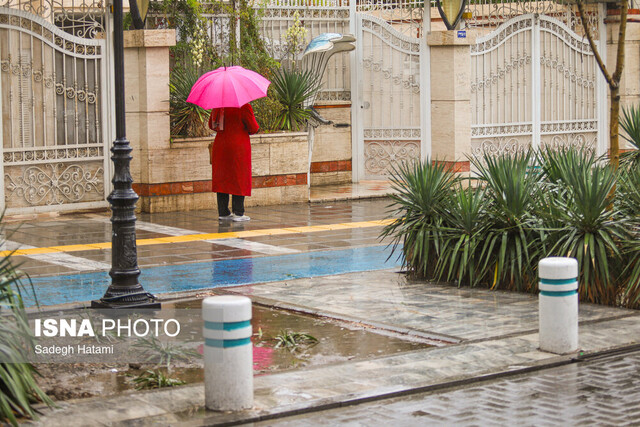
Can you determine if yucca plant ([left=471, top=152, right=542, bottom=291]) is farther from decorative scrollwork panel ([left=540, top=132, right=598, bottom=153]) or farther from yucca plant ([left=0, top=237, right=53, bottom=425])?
decorative scrollwork panel ([left=540, top=132, right=598, bottom=153])

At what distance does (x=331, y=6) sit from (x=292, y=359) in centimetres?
1327

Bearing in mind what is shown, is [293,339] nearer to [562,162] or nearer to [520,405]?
[520,405]

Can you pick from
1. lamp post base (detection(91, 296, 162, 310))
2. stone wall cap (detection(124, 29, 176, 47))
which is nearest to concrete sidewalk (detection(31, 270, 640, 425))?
lamp post base (detection(91, 296, 162, 310))

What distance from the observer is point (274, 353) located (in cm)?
796

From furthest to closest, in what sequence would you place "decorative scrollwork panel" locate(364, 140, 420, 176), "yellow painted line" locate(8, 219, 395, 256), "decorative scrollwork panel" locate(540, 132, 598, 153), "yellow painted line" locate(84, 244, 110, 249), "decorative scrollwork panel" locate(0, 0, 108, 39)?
"decorative scrollwork panel" locate(540, 132, 598, 153) → "decorative scrollwork panel" locate(364, 140, 420, 176) → "decorative scrollwork panel" locate(0, 0, 108, 39) → "yellow painted line" locate(84, 244, 110, 249) → "yellow painted line" locate(8, 219, 395, 256)

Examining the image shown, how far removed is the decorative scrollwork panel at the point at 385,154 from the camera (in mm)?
19875

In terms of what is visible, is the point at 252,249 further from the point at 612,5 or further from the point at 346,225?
the point at 612,5

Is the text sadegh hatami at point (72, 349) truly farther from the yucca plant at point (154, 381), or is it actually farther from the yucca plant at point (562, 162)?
the yucca plant at point (562, 162)

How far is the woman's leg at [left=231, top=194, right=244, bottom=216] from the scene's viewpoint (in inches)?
616

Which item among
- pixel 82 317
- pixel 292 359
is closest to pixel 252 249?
pixel 82 317

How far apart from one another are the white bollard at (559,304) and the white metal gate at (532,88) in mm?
11873

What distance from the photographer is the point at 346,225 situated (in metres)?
15.4

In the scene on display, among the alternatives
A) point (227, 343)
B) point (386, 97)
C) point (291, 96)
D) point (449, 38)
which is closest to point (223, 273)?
point (227, 343)

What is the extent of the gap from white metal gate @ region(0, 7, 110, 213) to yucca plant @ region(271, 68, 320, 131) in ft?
10.7
